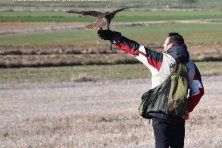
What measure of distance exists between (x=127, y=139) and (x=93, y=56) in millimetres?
27907

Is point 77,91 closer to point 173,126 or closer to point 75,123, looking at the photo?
point 75,123

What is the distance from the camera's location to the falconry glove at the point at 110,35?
7.04m

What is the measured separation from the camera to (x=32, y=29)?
72.5 metres

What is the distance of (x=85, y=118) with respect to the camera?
587 inches

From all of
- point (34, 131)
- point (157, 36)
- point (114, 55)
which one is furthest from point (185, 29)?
point (34, 131)

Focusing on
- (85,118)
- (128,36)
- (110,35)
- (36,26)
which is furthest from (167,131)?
(36,26)

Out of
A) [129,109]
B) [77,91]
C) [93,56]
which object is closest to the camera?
[129,109]

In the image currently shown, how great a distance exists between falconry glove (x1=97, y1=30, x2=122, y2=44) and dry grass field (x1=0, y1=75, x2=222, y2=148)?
393cm

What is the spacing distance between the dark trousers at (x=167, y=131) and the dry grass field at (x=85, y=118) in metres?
3.31

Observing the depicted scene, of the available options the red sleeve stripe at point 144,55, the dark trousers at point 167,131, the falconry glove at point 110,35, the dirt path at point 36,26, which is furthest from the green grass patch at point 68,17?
the falconry glove at point 110,35

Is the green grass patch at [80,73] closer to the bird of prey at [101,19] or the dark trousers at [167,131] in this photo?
the dark trousers at [167,131]

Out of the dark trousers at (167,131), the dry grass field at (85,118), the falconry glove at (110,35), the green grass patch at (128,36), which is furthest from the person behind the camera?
the green grass patch at (128,36)

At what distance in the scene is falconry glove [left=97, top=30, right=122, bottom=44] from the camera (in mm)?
7039

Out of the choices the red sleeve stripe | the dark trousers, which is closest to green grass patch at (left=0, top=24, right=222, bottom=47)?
the dark trousers
